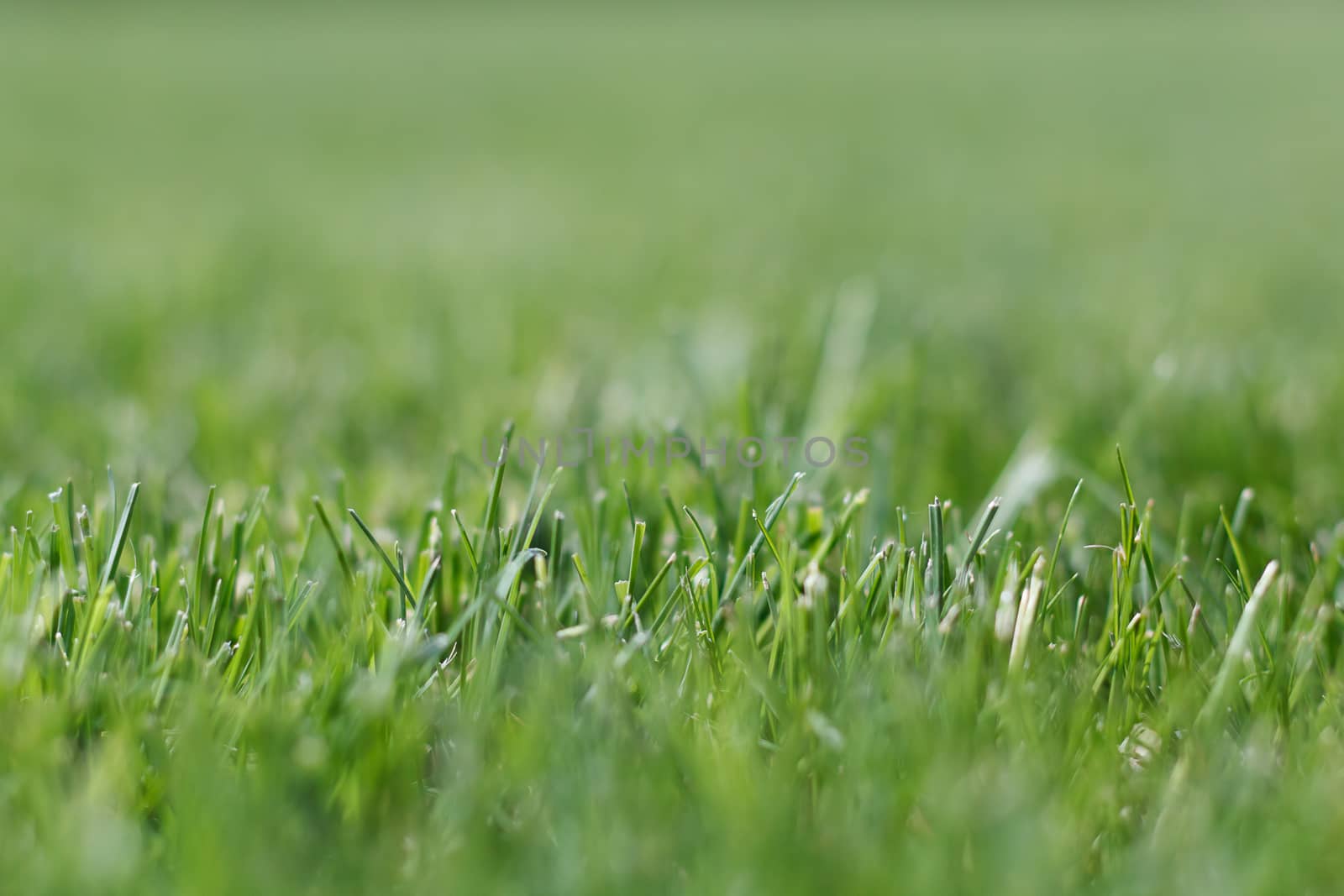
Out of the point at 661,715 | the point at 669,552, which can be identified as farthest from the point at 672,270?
the point at 661,715

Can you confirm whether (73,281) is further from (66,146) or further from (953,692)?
(66,146)

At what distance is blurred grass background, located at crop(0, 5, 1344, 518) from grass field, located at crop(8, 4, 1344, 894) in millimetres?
17

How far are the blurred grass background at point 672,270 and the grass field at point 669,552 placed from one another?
0.02 metres

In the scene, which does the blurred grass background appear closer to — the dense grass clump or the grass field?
the grass field

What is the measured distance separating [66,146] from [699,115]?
10.2ft

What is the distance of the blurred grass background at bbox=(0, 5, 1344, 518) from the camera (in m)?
1.60

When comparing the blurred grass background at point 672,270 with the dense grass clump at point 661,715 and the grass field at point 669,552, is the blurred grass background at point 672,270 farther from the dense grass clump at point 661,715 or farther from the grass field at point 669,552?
the dense grass clump at point 661,715

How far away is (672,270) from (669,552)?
169cm

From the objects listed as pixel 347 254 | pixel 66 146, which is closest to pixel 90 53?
pixel 66 146

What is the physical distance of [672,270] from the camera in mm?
2803

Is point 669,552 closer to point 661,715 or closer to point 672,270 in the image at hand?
point 661,715

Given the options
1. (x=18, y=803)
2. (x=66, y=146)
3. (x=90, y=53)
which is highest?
(x=90, y=53)

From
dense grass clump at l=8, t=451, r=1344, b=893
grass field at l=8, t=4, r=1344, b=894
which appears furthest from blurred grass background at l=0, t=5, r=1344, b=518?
dense grass clump at l=8, t=451, r=1344, b=893

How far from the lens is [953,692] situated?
32.0 inches
